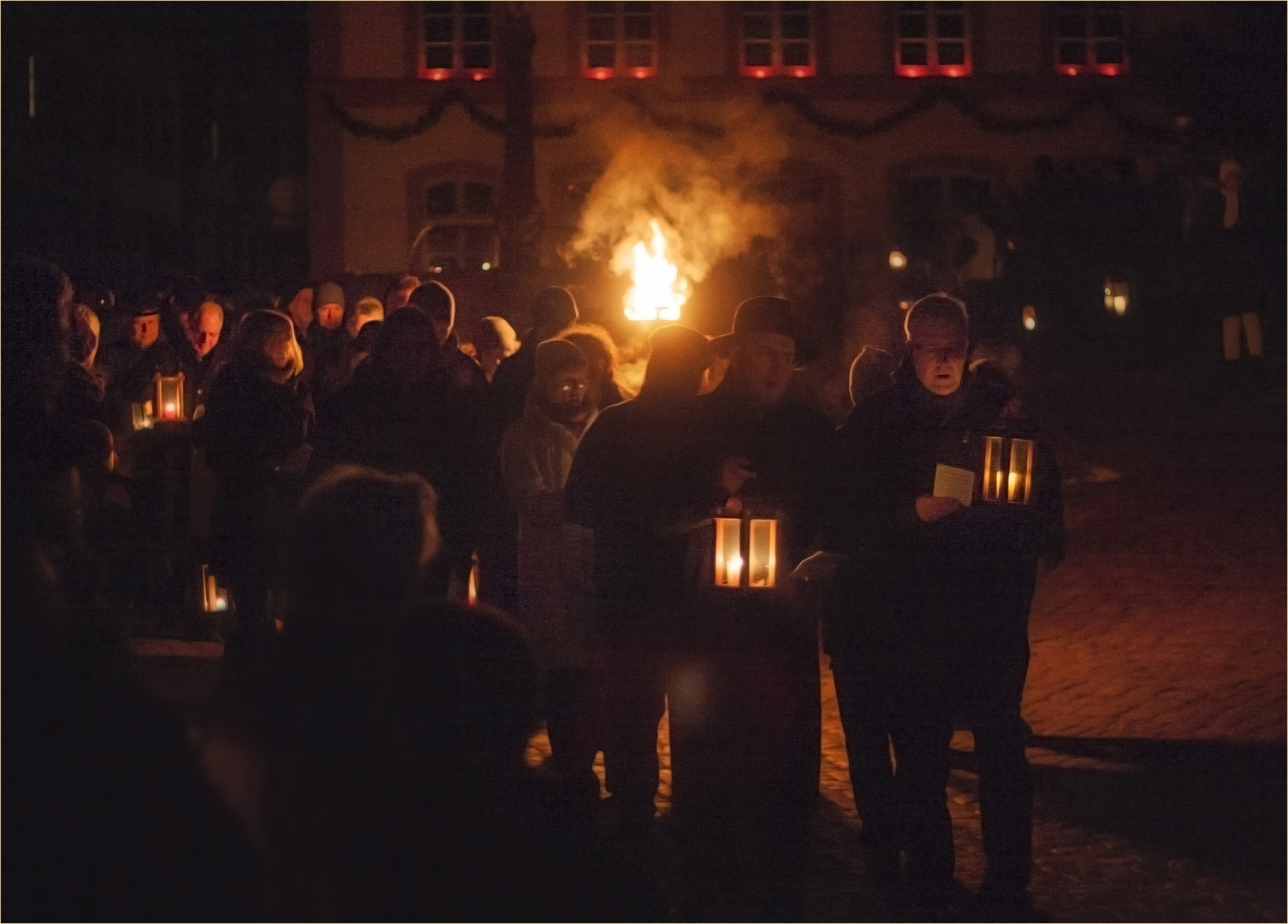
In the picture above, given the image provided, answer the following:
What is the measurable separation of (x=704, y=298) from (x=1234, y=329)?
593cm

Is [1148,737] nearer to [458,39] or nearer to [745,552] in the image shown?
[745,552]

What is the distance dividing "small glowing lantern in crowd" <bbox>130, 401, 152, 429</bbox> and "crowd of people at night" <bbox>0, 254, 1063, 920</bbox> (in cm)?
14

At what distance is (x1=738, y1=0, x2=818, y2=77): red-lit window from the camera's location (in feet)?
114

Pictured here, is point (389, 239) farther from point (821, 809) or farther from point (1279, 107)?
point (821, 809)

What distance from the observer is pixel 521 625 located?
6078 millimetres

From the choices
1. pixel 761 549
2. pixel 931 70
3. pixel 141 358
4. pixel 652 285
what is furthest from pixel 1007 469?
pixel 931 70

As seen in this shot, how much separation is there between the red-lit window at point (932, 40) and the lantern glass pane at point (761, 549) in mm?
30198

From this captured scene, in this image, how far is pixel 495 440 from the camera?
769 centimetres

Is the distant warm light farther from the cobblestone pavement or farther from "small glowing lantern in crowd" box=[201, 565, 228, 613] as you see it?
"small glowing lantern in crowd" box=[201, 565, 228, 613]

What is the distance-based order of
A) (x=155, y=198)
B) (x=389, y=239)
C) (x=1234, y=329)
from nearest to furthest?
1. (x=1234, y=329)
2. (x=389, y=239)
3. (x=155, y=198)

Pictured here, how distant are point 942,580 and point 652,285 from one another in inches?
335

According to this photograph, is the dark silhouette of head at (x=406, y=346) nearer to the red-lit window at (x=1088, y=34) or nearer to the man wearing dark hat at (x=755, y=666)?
the man wearing dark hat at (x=755, y=666)

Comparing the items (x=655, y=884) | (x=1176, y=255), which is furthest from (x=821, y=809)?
(x=1176, y=255)

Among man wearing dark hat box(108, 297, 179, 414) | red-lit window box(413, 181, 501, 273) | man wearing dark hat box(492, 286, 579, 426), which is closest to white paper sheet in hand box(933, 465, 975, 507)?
man wearing dark hat box(492, 286, 579, 426)
